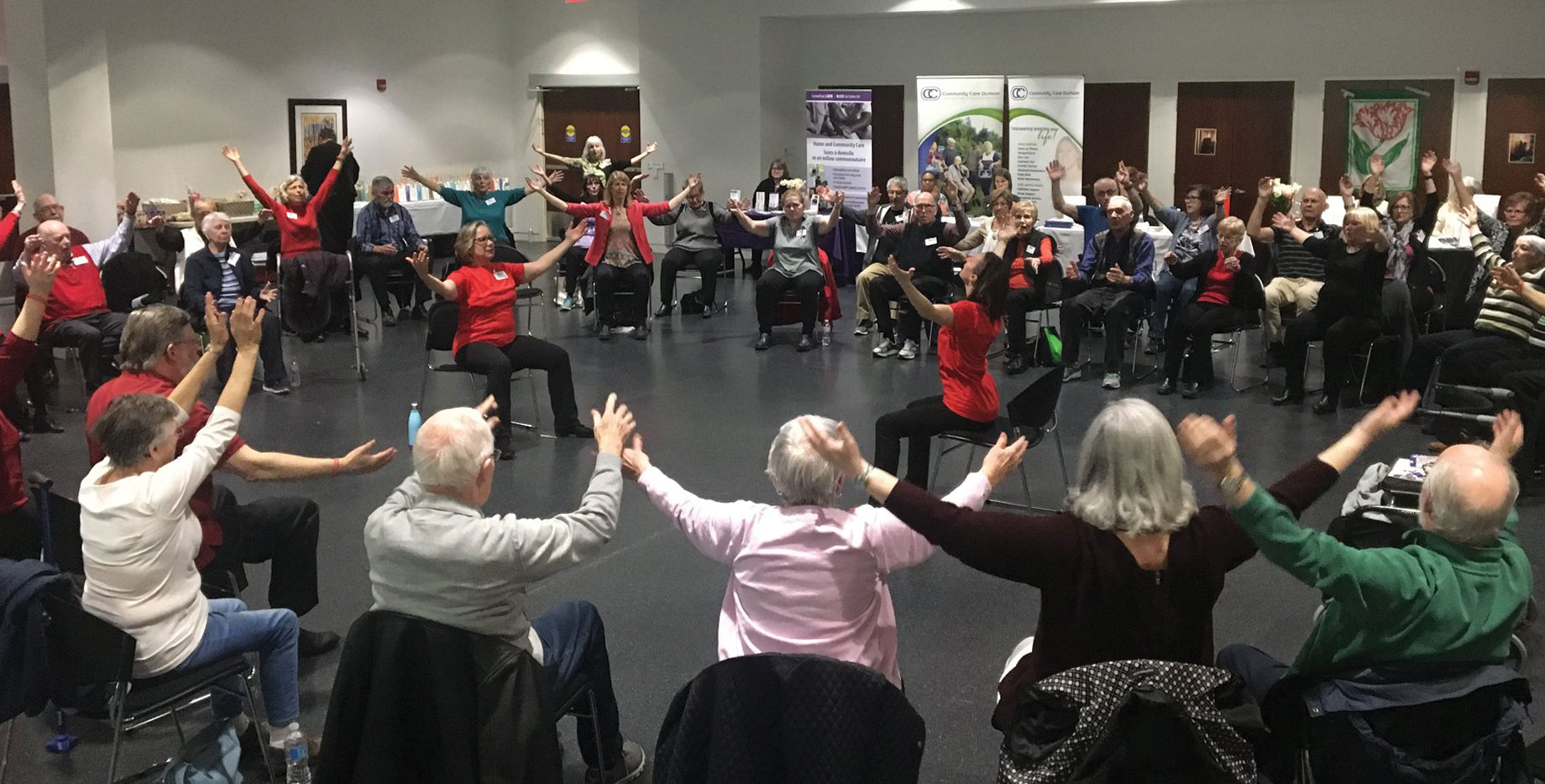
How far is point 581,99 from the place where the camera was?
1717 cm

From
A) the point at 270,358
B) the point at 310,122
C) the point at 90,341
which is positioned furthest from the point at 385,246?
the point at 310,122

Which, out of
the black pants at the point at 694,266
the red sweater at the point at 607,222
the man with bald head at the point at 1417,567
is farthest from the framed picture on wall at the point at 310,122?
the man with bald head at the point at 1417,567

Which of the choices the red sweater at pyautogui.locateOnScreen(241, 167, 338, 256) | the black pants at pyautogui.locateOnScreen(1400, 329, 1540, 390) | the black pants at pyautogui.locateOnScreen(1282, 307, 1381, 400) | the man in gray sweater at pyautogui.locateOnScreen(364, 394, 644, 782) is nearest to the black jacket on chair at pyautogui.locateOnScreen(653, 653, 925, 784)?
the man in gray sweater at pyautogui.locateOnScreen(364, 394, 644, 782)

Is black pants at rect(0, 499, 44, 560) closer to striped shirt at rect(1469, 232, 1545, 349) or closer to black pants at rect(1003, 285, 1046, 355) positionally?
black pants at rect(1003, 285, 1046, 355)

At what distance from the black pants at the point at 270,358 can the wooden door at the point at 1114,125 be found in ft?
30.0

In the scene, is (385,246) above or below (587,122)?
below

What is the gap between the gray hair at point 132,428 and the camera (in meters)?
3.27

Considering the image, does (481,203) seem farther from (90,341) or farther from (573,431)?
(573,431)

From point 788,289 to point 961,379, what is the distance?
14.7 feet

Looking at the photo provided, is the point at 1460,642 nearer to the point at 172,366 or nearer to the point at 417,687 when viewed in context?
the point at 417,687

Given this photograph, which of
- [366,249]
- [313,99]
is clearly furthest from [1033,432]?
[313,99]

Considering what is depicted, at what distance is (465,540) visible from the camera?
2.86 meters

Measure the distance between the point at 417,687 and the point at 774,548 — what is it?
2.57 ft

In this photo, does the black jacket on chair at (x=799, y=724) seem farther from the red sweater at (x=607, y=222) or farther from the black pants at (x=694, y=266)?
the black pants at (x=694, y=266)
